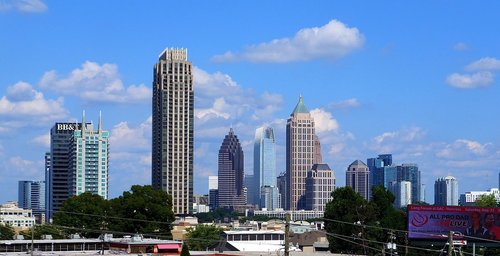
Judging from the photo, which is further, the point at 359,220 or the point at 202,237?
the point at 202,237

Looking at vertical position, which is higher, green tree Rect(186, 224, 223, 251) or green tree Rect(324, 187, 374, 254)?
green tree Rect(324, 187, 374, 254)

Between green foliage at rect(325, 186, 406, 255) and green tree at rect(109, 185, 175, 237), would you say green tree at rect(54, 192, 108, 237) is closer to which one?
green tree at rect(109, 185, 175, 237)

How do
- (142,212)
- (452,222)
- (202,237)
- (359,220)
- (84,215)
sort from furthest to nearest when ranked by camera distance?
(202,237) → (84,215) → (142,212) → (359,220) → (452,222)

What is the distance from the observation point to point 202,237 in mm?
165250

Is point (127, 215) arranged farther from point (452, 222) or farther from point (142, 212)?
point (452, 222)

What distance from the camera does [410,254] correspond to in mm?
106500

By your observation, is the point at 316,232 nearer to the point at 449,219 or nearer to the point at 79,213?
the point at 79,213

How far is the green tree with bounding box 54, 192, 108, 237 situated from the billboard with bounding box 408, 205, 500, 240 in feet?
177

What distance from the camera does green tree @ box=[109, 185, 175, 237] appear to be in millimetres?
136125

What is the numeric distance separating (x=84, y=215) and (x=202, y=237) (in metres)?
27.8

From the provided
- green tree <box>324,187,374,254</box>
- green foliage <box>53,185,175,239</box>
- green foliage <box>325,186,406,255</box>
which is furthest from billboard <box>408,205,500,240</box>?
green foliage <box>53,185,175,239</box>

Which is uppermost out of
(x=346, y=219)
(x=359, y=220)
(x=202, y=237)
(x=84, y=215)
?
(x=84, y=215)

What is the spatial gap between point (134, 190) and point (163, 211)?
4920mm

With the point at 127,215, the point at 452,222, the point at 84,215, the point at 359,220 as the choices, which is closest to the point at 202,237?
the point at 84,215
